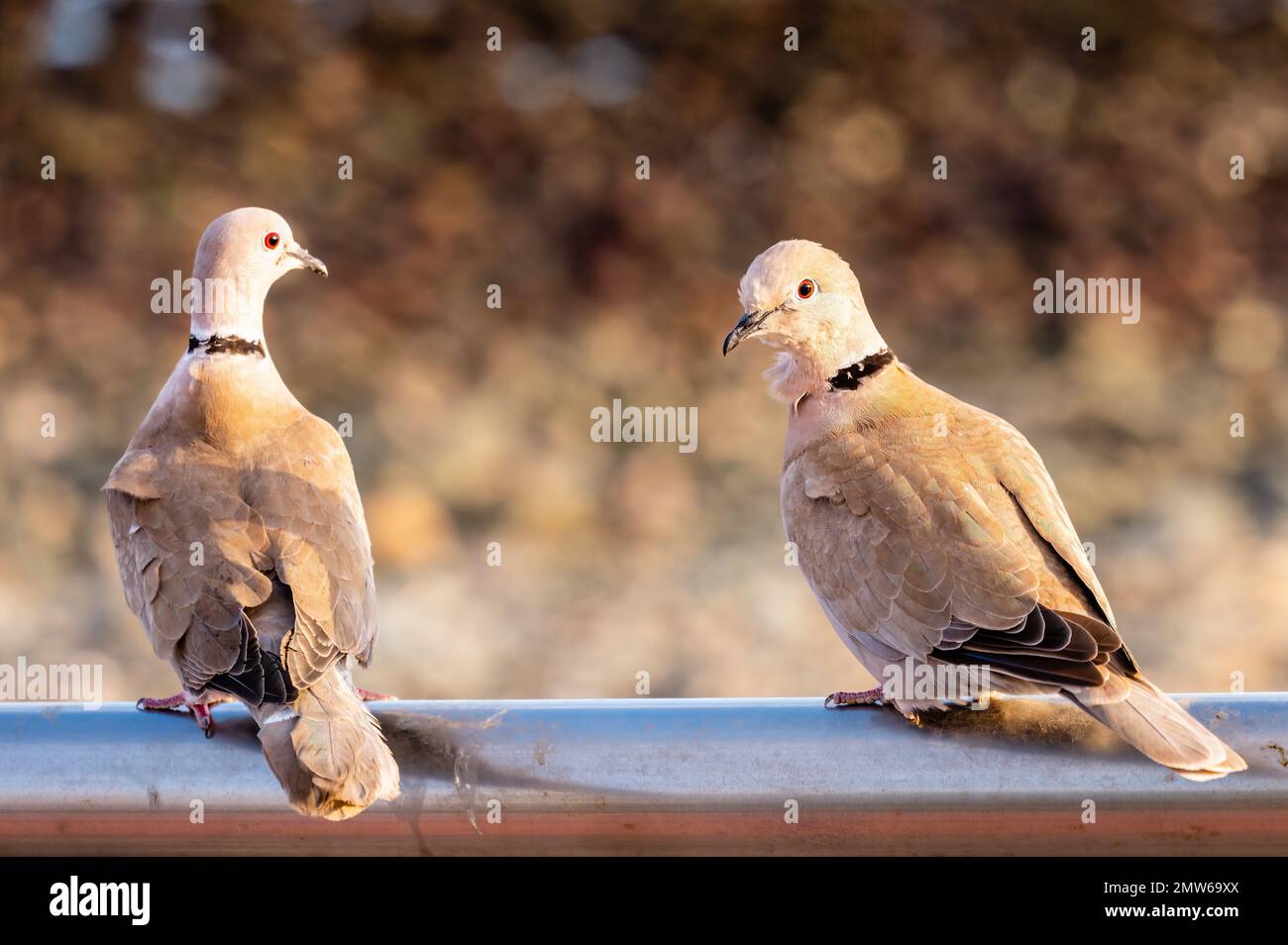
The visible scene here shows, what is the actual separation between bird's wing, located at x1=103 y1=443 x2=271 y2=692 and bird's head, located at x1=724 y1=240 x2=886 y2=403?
0.77 m

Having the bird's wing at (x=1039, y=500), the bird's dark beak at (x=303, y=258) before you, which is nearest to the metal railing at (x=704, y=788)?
the bird's wing at (x=1039, y=500)

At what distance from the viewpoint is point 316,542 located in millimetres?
2039

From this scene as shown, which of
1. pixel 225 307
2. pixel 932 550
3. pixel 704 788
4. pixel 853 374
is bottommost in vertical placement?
pixel 704 788

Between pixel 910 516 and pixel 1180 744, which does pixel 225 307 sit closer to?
pixel 910 516

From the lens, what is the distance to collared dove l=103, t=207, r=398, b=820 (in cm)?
168

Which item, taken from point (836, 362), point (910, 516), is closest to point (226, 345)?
point (836, 362)

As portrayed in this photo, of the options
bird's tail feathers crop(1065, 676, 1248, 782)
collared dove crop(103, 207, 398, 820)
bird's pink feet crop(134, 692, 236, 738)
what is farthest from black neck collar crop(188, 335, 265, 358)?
bird's tail feathers crop(1065, 676, 1248, 782)

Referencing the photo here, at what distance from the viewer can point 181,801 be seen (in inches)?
52.9

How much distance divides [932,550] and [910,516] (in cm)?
7

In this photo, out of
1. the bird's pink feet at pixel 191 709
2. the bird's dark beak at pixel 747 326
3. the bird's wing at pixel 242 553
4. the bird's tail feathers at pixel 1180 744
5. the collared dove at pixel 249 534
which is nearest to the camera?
the bird's tail feathers at pixel 1180 744

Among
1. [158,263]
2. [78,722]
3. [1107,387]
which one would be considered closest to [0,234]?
[158,263]

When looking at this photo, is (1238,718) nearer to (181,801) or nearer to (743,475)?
(181,801)

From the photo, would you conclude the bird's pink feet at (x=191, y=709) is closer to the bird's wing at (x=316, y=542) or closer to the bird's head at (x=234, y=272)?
the bird's wing at (x=316, y=542)

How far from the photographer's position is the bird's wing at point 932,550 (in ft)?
6.23
